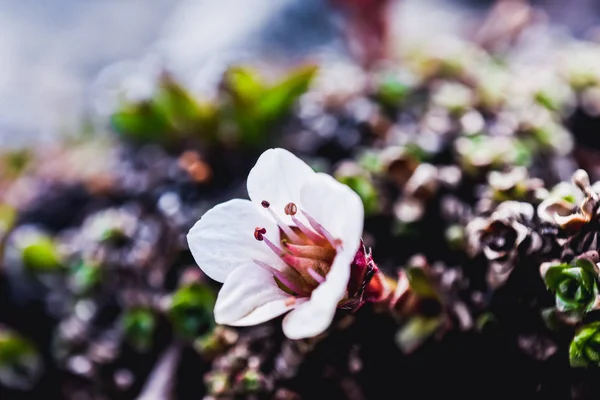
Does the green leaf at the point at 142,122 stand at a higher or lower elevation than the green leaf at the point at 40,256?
higher

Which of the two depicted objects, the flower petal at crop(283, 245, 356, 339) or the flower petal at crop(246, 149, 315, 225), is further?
the flower petal at crop(246, 149, 315, 225)

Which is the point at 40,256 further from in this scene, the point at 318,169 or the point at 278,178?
the point at 278,178

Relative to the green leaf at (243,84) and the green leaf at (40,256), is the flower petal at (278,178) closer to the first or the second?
the green leaf at (243,84)

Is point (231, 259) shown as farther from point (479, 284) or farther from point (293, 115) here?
point (293, 115)

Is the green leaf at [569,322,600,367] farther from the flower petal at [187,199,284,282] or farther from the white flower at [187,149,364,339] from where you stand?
the flower petal at [187,199,284,282]

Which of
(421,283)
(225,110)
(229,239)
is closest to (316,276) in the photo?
(229,239)

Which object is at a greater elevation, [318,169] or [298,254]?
[298,254]

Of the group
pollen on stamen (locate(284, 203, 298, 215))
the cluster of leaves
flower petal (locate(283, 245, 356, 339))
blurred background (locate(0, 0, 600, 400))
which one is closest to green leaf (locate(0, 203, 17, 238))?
blurred background (locate(0, 0, 600, 400))

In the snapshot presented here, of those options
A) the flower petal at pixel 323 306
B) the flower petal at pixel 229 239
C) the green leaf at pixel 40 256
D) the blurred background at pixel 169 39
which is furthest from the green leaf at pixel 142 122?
the flower petal at pixel 323 306
